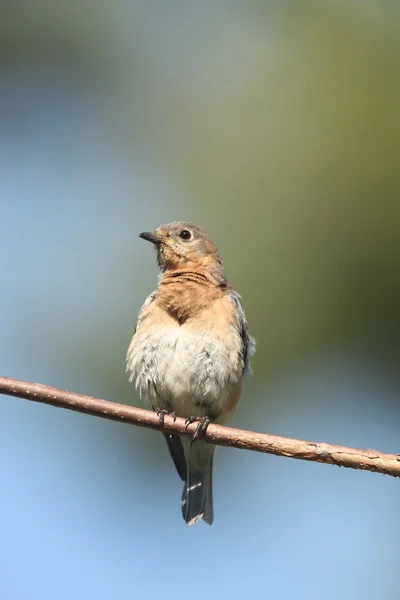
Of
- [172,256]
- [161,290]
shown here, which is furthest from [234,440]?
[172,256]

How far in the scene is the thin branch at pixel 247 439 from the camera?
419 cm

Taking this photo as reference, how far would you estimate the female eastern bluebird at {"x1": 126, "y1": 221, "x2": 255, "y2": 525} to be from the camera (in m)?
6.25

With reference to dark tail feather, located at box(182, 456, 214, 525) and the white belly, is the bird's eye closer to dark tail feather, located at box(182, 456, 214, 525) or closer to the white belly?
the white belly

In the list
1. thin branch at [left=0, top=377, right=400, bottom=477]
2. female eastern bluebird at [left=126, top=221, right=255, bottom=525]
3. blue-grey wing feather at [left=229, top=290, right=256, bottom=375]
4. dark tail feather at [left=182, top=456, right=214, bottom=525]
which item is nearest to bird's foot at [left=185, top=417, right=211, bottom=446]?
female eastern bluebird at [left=126, top=221, right=255, bottom=525]

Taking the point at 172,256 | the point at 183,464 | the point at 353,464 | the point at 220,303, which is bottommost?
the point at 353,464

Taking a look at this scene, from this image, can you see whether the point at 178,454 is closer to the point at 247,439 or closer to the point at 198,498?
the point at 198,498

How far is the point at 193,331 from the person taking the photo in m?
6.28

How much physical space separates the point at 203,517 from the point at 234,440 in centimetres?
257

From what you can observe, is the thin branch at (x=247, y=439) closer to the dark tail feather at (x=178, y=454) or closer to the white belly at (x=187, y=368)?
the white belly at (x=187, y=368)

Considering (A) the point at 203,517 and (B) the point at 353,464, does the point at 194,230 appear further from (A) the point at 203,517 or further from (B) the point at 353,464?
(B) the point at 353,464

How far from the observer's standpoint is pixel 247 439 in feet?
14.9

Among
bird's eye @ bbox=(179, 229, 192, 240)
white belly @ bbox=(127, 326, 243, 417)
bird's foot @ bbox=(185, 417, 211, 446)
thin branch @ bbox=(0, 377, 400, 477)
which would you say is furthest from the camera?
bird's eye @ bbox=(179, 229, 192, 240)

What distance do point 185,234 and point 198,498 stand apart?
2362 millimetres

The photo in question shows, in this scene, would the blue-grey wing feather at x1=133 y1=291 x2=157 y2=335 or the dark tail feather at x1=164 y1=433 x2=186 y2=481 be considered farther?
the dark tail feather at x1=164 y1=433 x2=186 y2=481
